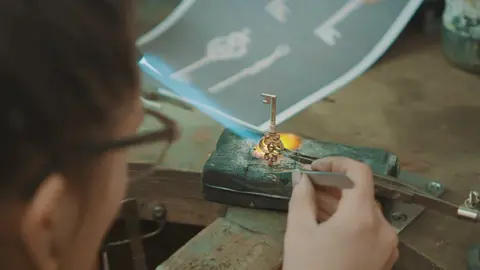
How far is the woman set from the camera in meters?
0.37

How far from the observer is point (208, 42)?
112cm

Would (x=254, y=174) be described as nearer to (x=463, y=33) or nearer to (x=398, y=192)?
(x=398, y=192)

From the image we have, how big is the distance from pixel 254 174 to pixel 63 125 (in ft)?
1.38

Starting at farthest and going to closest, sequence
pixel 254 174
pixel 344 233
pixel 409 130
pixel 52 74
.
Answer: pixel 409 130 → pixel 254 174 → pixel 344 233 → pixel 52 74

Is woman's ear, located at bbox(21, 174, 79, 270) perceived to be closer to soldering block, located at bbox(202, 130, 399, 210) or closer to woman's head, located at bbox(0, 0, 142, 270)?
woman's head, located at bbox(0, 0, 142, 270)

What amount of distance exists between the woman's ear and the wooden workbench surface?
0.43 metres

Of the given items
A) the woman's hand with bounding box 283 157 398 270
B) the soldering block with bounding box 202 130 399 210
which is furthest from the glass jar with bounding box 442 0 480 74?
the woman's hand with bounding box 283 157 398 270

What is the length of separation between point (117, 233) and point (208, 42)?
1.12 ft

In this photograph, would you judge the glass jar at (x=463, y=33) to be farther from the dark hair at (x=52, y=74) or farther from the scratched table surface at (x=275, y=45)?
the dark hair at (x=52, y=74)

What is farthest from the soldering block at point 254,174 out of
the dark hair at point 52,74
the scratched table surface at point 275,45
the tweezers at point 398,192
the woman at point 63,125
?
the dark hair at point 52,74

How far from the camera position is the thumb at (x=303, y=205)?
689 mm

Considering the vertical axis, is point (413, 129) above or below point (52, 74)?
below

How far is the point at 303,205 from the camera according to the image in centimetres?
70

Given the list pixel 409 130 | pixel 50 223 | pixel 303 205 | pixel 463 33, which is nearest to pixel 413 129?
pixel 409 130
